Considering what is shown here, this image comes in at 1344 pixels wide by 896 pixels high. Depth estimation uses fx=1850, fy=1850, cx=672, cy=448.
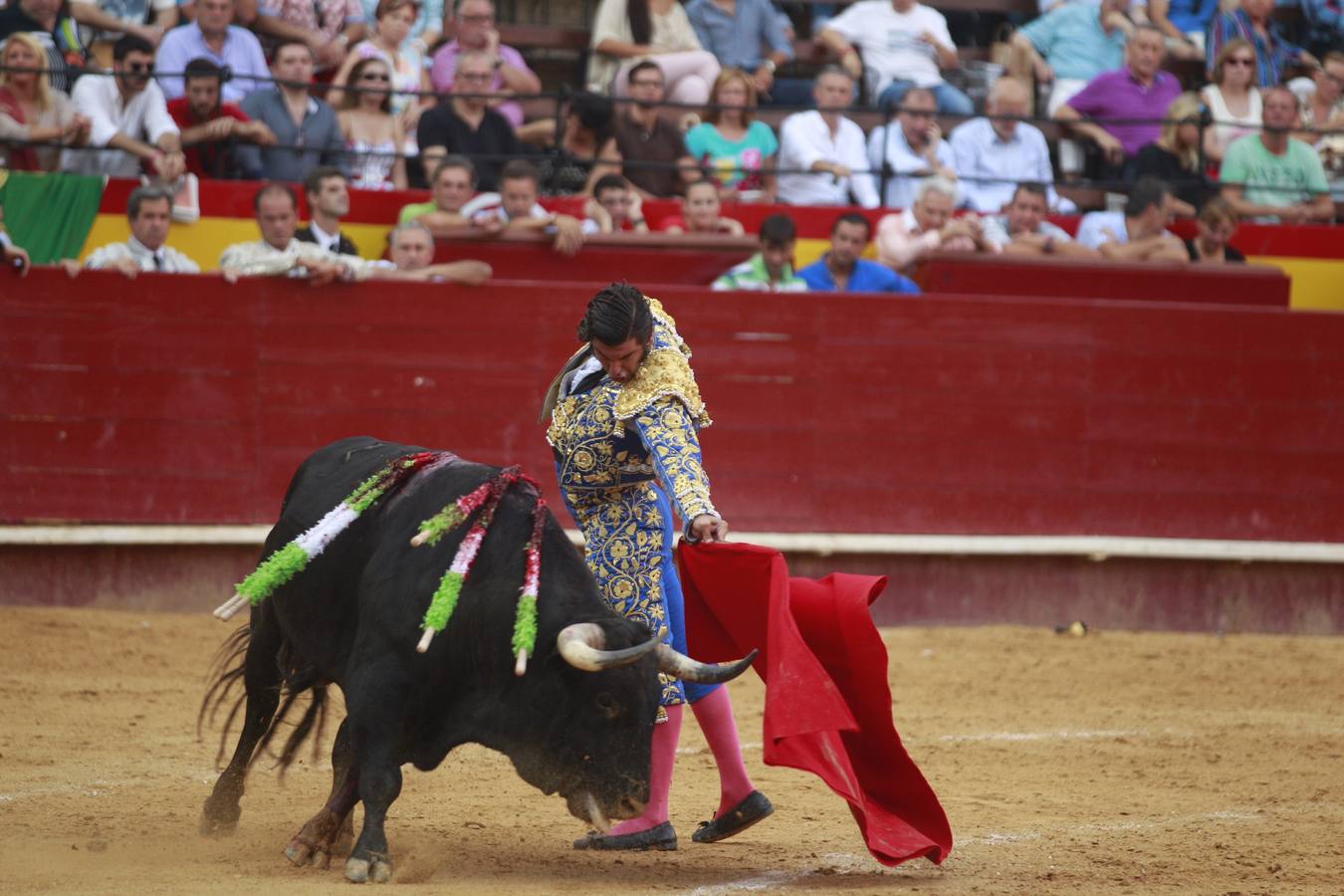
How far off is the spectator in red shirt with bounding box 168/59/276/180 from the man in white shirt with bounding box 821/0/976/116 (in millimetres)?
3187

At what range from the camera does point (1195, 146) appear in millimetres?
9000

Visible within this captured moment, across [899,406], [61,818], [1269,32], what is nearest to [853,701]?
[61,818]

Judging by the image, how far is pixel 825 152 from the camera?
855 cm

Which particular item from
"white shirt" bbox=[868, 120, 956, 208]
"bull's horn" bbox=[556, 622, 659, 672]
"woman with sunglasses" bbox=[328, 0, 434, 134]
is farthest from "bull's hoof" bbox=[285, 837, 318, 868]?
"white shirt" bbox=[868, 120, 956, 208]

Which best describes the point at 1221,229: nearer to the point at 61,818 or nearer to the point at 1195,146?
the point at 1195,146

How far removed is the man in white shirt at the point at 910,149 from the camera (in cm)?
850

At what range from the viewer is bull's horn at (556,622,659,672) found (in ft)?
11.7

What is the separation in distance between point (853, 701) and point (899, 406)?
3702 millimetres

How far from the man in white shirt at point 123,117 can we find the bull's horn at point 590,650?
4.32m

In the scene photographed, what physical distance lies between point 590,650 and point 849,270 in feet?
14.1

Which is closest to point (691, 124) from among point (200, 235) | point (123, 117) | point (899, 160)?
point (899, 160)

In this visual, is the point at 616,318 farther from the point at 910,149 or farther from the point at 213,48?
the point at 910,149

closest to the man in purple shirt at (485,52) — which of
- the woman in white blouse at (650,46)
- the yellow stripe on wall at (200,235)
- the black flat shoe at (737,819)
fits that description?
the woman in white blouse at (650,46)

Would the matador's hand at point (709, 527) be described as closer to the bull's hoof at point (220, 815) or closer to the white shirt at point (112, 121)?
the bull's hoof at point (220, 815)
